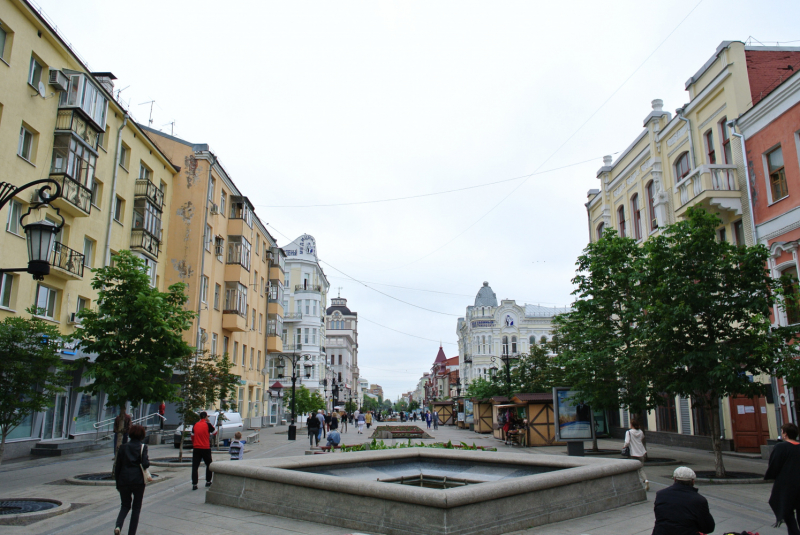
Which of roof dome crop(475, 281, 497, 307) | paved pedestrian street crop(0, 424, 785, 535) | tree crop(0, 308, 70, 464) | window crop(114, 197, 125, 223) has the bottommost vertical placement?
paved pedestrian street crop(0, 424, 785, 535)

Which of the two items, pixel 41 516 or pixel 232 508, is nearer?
pixel 41 516

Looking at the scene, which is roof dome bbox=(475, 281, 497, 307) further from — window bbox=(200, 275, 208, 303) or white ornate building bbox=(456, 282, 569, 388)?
window bbox=(200, 275, 208, 303)

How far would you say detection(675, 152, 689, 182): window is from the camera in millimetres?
24297

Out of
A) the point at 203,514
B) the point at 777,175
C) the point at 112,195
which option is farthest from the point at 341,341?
the point at 203,514

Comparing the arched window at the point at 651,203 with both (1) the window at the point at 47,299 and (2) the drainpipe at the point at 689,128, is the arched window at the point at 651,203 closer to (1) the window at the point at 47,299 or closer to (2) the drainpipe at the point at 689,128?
(2) the drainpipe at the point at 689,128

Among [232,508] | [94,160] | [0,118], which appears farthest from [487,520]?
[94,160]

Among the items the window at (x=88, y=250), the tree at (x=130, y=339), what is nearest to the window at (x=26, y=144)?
the window at (x=88, y=250)

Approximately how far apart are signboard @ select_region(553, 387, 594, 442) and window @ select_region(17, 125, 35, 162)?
21.8 m

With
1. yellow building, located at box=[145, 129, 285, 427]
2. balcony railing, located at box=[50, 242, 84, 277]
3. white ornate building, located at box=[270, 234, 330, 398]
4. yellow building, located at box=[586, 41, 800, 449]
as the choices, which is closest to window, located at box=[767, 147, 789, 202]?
yellow building, located at box=[586, 41, 800, 449]

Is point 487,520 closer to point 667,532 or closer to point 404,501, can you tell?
point 404,501

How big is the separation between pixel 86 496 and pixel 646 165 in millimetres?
26347

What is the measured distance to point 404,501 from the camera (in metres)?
7.74

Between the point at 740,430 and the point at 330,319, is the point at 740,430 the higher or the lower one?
the lower one

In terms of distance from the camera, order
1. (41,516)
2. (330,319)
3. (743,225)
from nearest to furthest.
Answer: (41,516) < (743,225) < (330,319)
